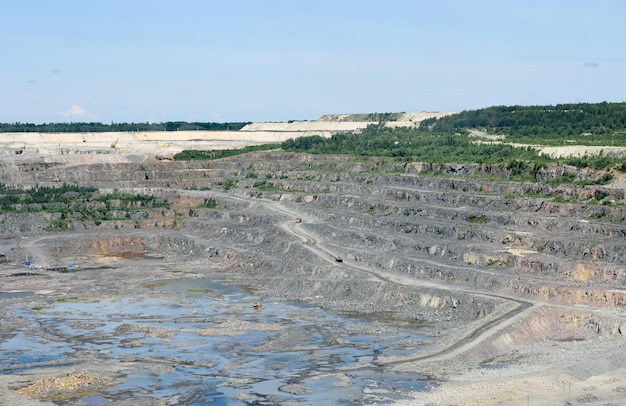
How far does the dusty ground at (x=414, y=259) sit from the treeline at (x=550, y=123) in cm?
2766

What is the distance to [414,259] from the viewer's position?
90.4 m

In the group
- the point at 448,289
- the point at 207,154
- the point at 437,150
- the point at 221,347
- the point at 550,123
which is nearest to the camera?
the point at 221,347

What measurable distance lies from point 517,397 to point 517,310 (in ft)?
61.6

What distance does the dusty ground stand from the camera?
2319 inches

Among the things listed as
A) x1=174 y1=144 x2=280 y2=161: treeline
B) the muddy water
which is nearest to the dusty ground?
the muddy water

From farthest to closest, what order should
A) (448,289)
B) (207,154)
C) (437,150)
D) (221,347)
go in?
(207,154)
(437,150)
(448,289)
(221,347)

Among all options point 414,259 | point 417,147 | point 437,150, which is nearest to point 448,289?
point 414,259

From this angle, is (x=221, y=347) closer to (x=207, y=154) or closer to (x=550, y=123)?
(x=207, y=154)

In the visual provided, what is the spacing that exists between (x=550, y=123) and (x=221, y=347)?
109486 mm

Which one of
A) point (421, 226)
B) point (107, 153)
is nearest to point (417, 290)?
point (421, 226)

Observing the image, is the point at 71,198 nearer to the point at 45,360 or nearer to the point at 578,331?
the point at 45,360

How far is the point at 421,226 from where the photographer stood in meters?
103

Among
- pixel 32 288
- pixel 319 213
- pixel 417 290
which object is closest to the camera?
pixel 417 290

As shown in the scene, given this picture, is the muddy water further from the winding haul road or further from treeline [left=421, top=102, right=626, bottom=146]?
treeline [left=421, top=102, right=626, bottom=146]
